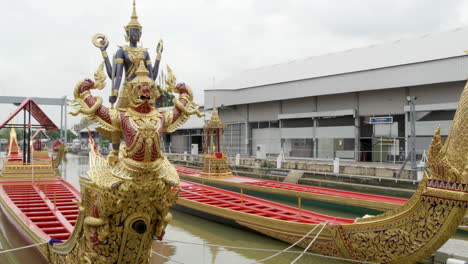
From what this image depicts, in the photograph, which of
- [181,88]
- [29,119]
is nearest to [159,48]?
[181,88]

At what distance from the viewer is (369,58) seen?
20.1m

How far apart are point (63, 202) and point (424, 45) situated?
58.0ft

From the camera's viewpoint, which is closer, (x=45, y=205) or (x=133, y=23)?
(x=133, y=23)

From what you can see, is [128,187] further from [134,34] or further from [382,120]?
[382,120]

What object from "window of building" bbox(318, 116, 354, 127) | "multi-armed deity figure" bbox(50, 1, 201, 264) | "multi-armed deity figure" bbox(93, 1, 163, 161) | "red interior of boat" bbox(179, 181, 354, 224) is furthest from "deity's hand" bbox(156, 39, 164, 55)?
"window of building" bbox(318, 116, 354, 127)

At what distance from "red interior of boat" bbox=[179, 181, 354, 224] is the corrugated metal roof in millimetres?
11429

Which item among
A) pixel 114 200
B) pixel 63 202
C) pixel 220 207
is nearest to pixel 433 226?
pixel 114 200

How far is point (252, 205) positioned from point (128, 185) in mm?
5838

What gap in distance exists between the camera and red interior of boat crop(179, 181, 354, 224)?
23.8ft

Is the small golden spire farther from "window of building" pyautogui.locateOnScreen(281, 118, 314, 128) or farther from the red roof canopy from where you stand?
"window of building" pyautogui.locateOnScreen(281, 118, 314, 128)

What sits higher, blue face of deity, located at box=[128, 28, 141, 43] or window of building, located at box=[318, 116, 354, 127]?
blue face of deity, located at box=[128, 28, 141, 43]

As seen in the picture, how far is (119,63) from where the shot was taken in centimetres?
575

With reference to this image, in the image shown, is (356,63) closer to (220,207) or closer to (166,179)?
(220,207)

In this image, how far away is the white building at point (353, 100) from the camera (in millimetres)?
16094
